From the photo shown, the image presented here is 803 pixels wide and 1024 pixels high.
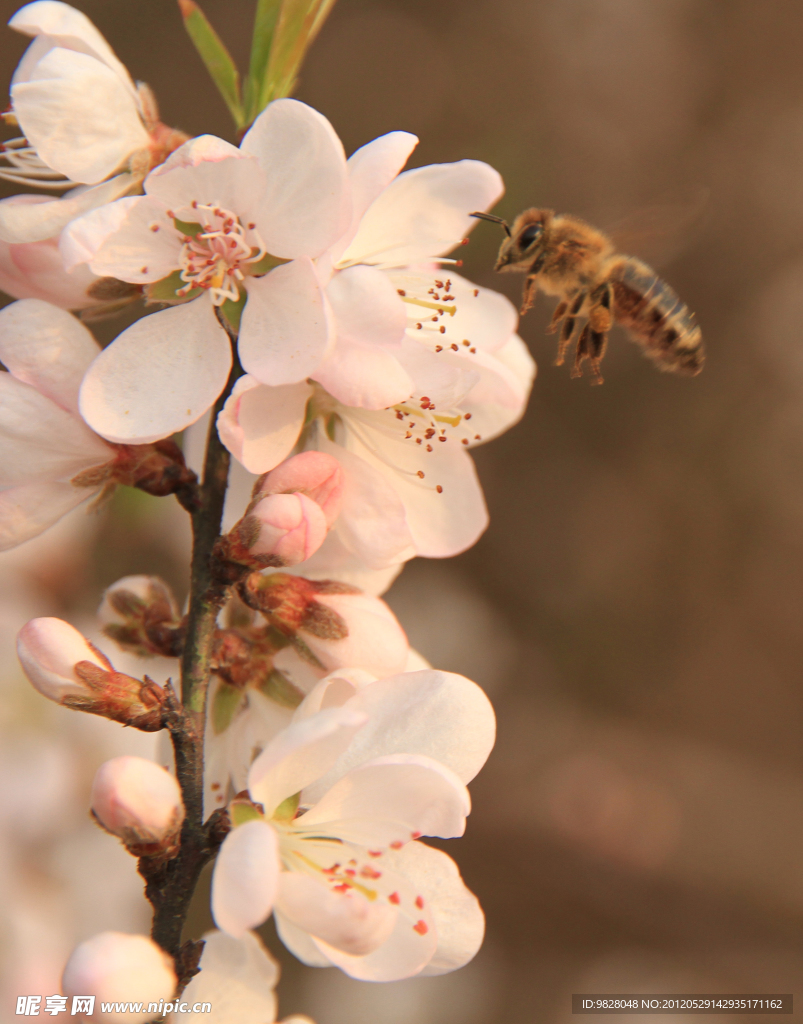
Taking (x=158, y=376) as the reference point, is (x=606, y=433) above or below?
below

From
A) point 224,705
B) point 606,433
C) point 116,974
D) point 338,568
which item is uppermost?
point 338,568

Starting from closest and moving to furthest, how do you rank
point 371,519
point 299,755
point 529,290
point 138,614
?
point 299,755, point 371,519, point 138,614, point 529,290

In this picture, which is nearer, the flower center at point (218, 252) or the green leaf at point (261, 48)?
the flower center at point (218, 252)

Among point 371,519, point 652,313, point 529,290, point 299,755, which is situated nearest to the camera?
point 299,755

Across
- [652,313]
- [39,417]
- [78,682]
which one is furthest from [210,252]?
[652,313]

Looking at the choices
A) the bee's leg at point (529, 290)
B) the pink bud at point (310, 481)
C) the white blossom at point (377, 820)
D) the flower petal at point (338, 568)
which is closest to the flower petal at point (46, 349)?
the pink bud at point (310, 481)

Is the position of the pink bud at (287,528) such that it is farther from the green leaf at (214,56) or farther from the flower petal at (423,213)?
the green leaf at (214,56)

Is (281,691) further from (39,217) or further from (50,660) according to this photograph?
(39,217)

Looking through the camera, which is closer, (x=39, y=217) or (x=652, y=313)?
(x=39, y=217)
